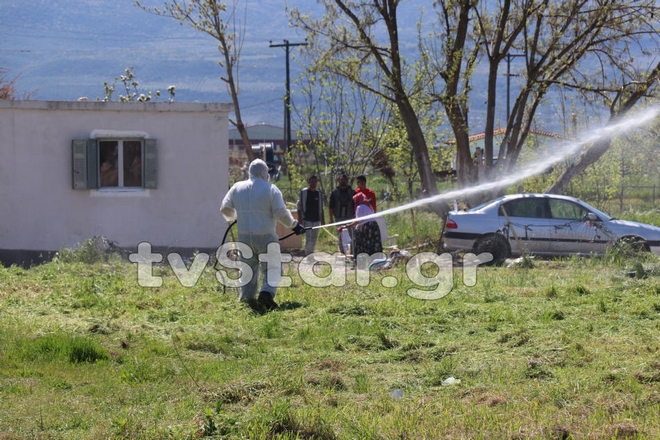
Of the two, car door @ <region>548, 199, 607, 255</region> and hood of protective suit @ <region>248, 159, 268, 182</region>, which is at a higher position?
hood of protective suit @ <region>248, 159, 268, 182</region>

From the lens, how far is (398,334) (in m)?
7.88

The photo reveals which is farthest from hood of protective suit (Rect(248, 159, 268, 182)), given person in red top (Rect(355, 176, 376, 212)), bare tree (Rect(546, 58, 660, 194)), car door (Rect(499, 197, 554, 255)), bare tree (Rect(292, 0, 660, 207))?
bare tree (Rect(546, 58, 660, 194))

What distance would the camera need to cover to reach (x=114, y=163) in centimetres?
1588

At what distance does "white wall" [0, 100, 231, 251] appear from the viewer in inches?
613

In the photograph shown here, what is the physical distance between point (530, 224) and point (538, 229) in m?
0.17

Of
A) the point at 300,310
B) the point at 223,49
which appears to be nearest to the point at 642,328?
the point at 300,310

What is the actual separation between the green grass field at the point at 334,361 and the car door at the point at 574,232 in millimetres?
4367

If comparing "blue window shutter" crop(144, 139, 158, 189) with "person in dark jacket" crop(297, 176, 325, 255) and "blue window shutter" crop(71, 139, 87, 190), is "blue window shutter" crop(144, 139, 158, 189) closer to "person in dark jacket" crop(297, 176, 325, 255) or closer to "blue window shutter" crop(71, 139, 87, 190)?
"blue window shutter" crop(71, 139, 87, 190)

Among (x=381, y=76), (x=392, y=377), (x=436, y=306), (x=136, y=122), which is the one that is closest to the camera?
(x=392, y=377)

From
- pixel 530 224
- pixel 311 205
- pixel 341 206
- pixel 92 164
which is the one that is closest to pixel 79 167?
pixel 92 164

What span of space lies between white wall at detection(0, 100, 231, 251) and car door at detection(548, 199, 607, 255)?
244 inches

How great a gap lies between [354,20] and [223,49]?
137 inches

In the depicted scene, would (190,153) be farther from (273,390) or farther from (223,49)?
(273,390)

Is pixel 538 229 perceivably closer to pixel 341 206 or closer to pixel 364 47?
pixel 341 206
